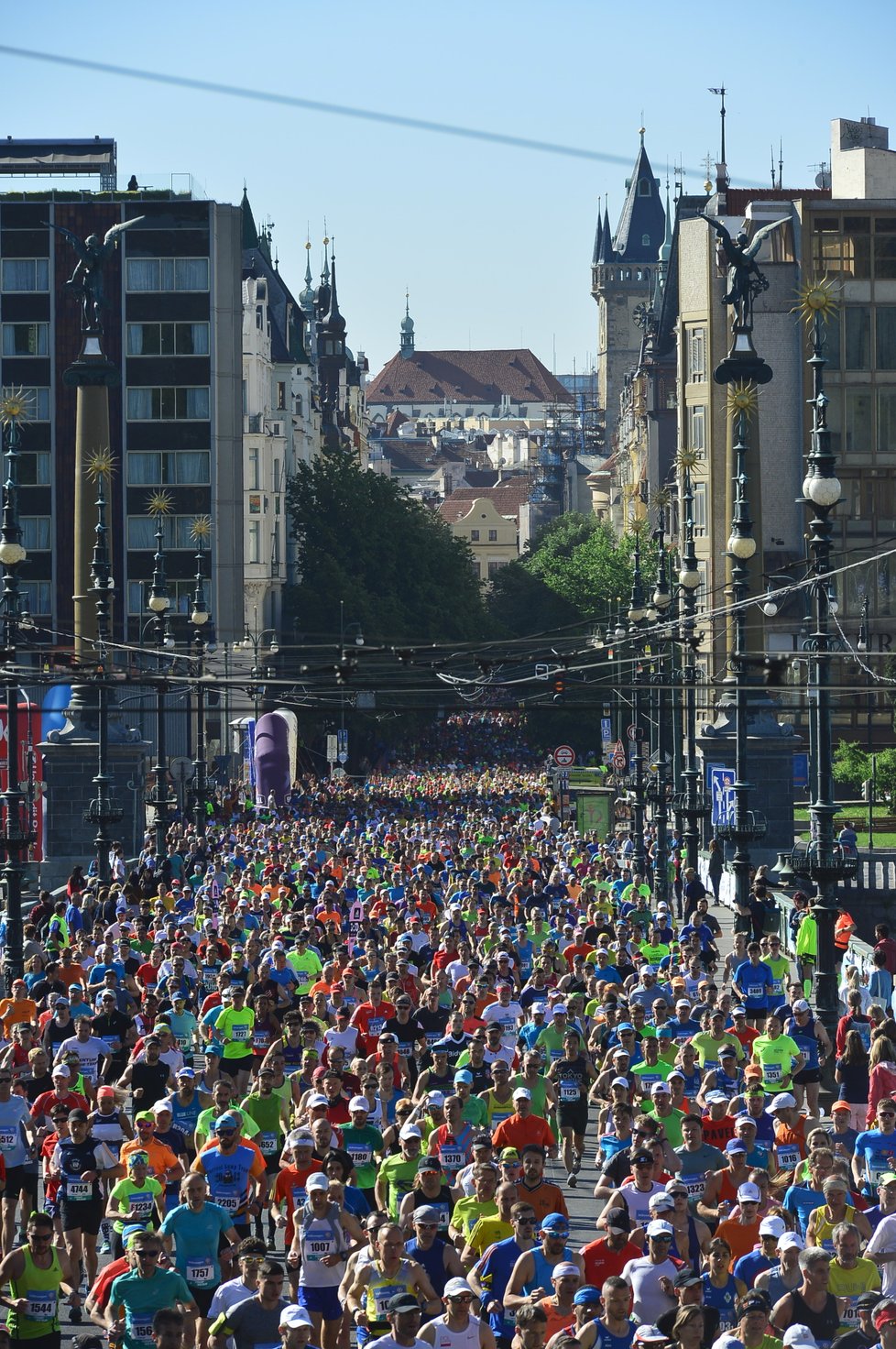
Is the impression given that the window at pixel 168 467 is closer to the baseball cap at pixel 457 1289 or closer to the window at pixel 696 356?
the window at pixel 696 356

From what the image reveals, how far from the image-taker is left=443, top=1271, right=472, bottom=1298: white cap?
1121 centimetres

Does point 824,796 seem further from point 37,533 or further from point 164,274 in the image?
point 37,533

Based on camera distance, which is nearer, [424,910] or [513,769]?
[424,910]

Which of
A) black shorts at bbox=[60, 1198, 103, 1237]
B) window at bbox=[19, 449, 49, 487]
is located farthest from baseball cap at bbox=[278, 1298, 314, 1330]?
window at bbox=[19, 449, 49, 487]

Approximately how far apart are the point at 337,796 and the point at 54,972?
41.0 m

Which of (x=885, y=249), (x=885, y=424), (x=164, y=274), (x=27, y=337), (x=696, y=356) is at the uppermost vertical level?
(x=164, y=274)

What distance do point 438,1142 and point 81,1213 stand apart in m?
2.23

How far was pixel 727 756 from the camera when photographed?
47344 millimetres

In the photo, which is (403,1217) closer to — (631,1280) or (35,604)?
(631,1280)

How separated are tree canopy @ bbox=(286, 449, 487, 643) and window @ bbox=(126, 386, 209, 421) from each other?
12.0m

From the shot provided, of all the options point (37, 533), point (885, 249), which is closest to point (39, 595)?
point (37, 533)

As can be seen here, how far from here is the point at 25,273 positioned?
3501 inches

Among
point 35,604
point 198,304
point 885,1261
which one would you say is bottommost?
point 885,1261

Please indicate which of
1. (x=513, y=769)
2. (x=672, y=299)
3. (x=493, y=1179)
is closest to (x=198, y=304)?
(x=513, y=769)
